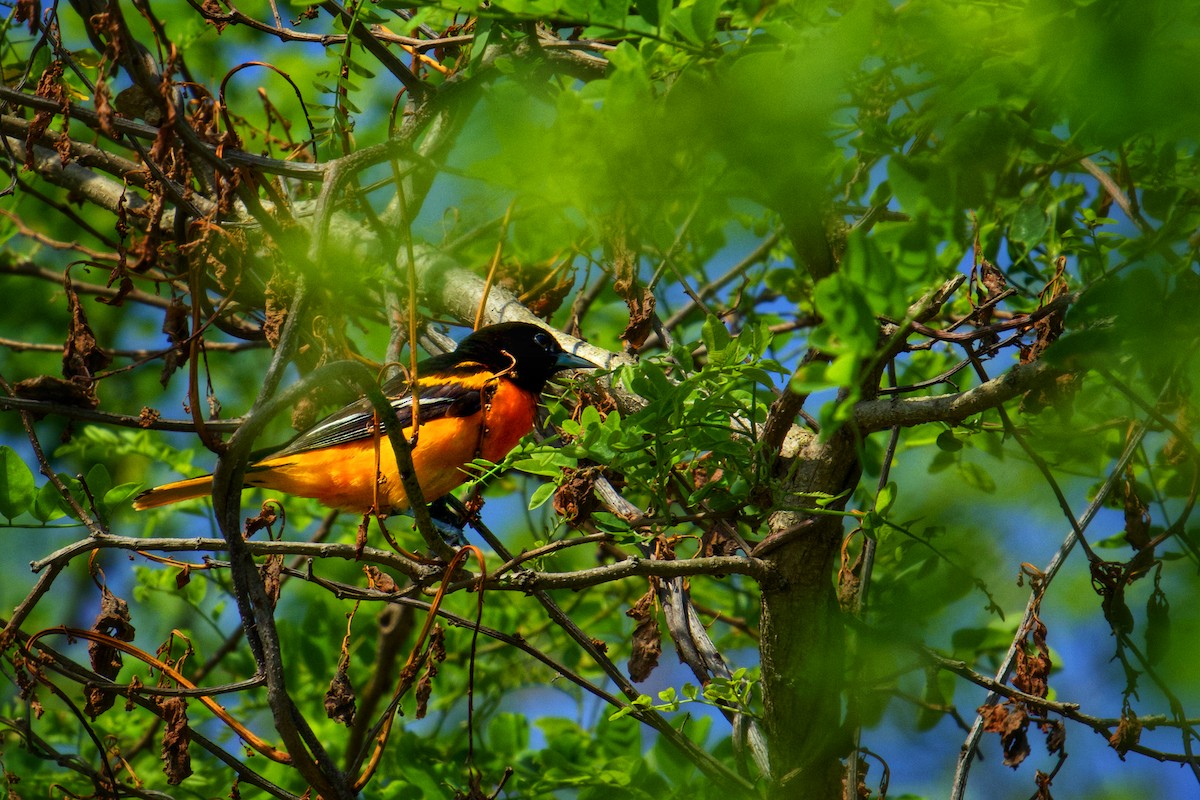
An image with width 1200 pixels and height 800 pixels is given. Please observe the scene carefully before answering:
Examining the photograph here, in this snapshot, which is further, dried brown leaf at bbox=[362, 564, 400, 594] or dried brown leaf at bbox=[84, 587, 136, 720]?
dried brown leaf at bbox=[362, 564, 400, 594]

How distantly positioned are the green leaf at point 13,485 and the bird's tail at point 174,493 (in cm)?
125

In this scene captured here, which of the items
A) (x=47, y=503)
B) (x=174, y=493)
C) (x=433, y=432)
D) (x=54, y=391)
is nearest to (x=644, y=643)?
(x=433, y=432)

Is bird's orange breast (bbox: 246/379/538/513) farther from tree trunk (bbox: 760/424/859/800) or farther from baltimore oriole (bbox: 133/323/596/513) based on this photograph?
tree trunk (bbox: 760/424/859/800)

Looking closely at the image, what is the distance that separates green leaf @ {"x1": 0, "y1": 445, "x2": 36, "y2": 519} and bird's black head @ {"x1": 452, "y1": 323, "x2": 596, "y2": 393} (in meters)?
1.74

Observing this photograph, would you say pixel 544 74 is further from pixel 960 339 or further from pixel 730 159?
pixel 730 159

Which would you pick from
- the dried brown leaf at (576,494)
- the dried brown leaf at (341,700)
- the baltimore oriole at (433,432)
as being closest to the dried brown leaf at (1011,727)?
the dried brown leaf at (576,494)

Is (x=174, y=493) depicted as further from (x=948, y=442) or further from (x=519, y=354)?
(x=948, y=442)

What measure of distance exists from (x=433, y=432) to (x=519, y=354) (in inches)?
21.1

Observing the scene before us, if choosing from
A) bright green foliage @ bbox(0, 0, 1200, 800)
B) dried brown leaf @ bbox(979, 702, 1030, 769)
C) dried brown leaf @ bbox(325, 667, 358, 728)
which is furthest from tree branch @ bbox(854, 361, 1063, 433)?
dried brown leaf @ bbox(325, 667, 358, 728)

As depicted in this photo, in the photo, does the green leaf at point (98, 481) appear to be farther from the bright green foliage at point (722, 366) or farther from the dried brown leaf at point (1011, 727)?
the dried brown leaf at point (1011, 727)

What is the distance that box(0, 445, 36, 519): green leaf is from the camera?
293 centimetres

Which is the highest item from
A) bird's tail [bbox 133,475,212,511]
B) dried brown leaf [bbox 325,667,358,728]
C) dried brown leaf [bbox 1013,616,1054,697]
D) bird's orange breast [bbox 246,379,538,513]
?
bird's orange breast [bbox 246,379,538,513]

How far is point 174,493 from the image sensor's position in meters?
4.31

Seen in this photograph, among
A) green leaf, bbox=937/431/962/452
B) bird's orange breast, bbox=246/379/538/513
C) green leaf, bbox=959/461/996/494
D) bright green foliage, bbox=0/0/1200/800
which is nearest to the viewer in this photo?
bright green foliage, bbox=0/0/1200/800
